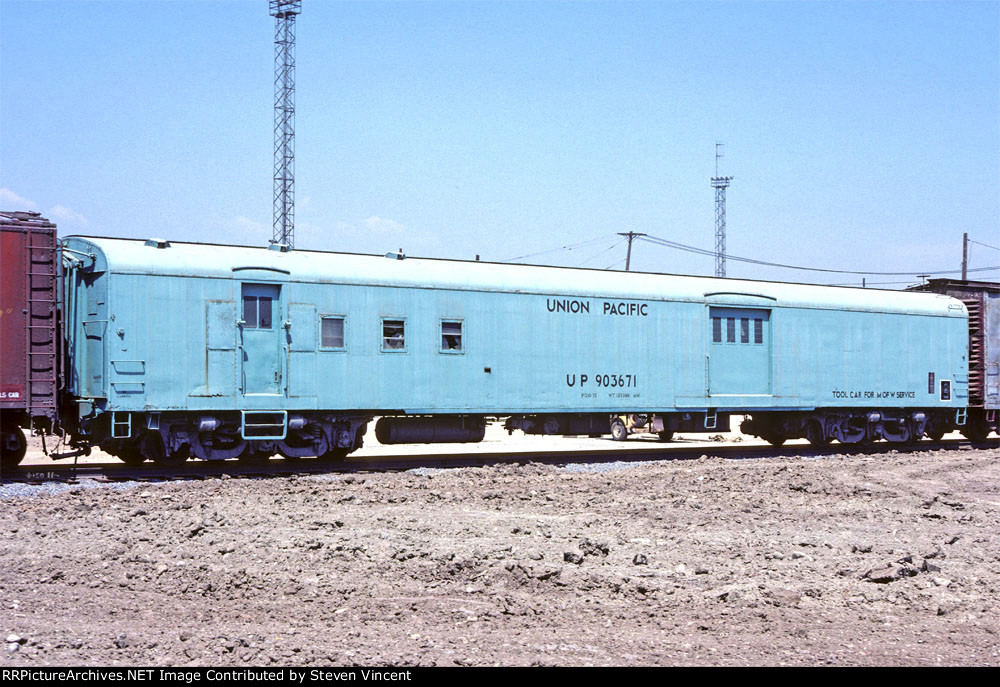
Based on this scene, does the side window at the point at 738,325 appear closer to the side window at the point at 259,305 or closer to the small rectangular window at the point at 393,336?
the small rectangular window at the point at 393,336

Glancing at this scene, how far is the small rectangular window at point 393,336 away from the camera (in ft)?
57.4

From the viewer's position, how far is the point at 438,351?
17.9m

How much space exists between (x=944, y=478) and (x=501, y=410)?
8.16 meters

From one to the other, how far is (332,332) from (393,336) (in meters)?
1.16

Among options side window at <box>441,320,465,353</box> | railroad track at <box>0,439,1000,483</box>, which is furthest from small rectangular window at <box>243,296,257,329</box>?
side window at <box>441,320,465,353</box>

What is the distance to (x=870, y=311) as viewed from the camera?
23.0 meters

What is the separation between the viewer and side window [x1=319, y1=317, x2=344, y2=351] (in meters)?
17.0

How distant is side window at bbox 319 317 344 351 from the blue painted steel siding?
127 mm

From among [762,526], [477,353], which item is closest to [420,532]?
[762,526]

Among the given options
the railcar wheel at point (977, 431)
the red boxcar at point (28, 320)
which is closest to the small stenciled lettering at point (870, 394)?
the railcar wheel at point (977, 431)

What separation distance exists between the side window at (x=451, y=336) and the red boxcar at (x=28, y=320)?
6.66 metres

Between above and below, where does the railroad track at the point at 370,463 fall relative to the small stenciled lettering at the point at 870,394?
below

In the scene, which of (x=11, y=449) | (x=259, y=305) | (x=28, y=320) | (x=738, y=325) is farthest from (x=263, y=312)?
(x=738, y=325)

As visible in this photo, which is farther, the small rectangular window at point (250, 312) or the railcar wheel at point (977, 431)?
the railcar wheel at point (977, 431)
